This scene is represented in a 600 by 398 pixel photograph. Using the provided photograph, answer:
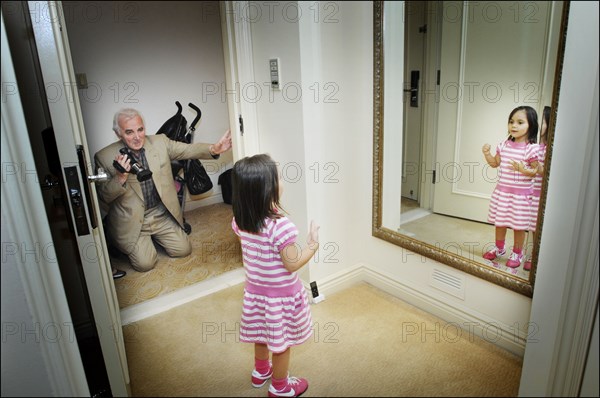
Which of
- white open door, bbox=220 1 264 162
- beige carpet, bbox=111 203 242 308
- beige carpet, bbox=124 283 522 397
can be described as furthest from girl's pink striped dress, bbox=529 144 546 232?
beige carpet, bbox=111 203 242 308

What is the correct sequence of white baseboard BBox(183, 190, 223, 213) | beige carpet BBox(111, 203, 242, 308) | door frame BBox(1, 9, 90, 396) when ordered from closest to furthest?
door frame BBox(1, 9, 90, 396) → beige carpet BBox(111, 203, 242, 308) → white baseboard BBox(183, 190, 223, 213)

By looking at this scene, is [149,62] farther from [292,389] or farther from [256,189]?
[292,389]

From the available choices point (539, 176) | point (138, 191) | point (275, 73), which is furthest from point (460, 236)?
point (138, 191)

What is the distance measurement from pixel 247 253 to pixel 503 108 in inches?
39.7

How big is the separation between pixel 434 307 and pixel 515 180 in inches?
25.6

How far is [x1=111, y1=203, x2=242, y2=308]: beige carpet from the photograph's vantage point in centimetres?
211

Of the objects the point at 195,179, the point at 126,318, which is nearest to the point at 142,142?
the point at 195,179

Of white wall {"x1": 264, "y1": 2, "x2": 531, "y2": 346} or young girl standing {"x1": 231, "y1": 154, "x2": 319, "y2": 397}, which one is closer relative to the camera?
young girl standing {"x1": 231, "y1": 154, "x2": 319, "y2": 397}

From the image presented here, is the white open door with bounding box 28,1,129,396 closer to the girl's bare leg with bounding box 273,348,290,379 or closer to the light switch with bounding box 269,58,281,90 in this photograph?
the girl's bare leg with bounding box 273,348,290,379

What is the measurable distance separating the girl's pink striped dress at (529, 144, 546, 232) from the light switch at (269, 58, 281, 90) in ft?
3.26

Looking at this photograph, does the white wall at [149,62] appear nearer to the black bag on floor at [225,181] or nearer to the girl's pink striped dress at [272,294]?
the black bag on floor at [225,181]

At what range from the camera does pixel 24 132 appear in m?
0.76

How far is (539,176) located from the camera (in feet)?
4.33

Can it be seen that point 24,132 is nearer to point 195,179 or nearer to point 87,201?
point 87,201
